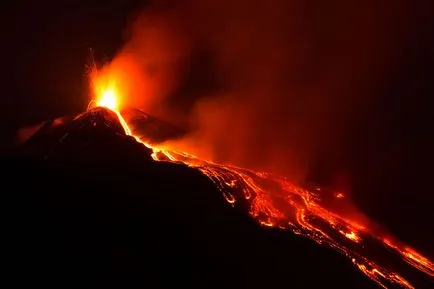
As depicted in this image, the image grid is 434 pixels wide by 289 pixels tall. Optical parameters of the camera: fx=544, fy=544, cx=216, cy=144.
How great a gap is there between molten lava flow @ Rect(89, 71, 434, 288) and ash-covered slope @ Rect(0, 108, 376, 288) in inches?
53.0

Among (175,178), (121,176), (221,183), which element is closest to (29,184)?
(121,176)

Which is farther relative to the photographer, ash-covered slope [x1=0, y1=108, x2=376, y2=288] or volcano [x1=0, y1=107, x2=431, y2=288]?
volcano [x1=0, y1=107, x2=431, y2=288]

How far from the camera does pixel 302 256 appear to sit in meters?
22.9

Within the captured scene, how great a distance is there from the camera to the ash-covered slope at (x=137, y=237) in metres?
18.9

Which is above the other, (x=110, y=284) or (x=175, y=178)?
(x=175, y=178)

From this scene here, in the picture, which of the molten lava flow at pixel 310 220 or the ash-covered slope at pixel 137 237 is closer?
the ash-covered slope at pixel 137 237

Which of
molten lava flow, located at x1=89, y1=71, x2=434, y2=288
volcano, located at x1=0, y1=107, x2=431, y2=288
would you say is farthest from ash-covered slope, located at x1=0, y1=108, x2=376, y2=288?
molten lava flow, located at x1=89, y1=71, x2=434, y2=288

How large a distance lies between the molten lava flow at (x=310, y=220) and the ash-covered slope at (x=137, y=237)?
1.35 metres

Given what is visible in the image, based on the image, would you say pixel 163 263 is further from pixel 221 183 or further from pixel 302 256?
pixel 221 183

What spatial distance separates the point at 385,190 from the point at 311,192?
13.6 m

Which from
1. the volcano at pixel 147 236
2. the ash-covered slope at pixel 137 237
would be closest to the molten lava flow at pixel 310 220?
the volcano at pixel 147 236

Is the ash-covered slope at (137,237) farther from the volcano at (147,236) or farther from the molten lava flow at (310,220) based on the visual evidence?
the molten lava flow at (310,220)

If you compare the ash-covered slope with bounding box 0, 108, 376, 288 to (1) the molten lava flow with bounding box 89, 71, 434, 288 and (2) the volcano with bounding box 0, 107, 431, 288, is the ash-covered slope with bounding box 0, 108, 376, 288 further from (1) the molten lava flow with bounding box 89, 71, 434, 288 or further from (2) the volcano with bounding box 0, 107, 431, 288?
(1) the molten lava flow with bounding box 89, 71, 434, 288

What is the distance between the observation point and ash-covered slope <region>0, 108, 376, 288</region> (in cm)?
1894
